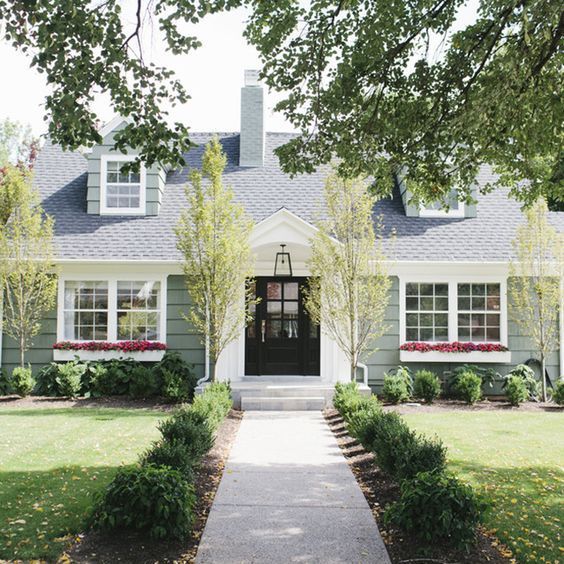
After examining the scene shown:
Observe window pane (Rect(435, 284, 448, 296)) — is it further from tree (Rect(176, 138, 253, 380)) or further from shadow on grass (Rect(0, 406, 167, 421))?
shadow on grass (Rect(0, 406, 167, 421))

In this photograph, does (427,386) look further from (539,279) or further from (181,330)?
(181,330)

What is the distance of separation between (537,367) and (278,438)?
7518 millimetres

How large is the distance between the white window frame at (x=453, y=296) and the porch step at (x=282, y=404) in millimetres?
2904

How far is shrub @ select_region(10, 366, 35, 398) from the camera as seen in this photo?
12.9 m

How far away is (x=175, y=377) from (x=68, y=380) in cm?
222

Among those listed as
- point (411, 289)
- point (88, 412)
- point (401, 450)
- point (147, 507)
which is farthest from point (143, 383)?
point (147, 507)

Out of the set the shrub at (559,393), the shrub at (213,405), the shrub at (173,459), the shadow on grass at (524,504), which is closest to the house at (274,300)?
the shrub at (559,393)

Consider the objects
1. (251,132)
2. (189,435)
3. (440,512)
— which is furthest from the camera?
(251,132)

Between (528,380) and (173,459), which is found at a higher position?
(528,380)

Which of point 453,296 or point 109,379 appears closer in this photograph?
point 109,379

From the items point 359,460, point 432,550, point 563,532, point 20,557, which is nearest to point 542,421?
point 359,460

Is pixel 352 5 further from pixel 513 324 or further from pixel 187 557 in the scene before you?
pixel 513 324

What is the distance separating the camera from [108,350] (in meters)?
13.8

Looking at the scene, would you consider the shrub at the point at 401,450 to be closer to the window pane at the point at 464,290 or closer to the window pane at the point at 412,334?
the window pane at the point at 412,334
